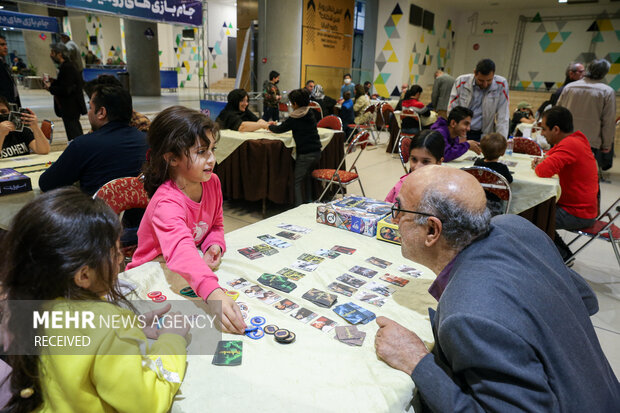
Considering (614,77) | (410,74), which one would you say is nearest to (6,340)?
(410,74)

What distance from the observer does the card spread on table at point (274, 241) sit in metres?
1.68

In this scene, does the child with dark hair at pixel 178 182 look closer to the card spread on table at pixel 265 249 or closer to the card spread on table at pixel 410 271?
the card spread on table at pixel 265 249

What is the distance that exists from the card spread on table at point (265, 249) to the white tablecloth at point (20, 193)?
33.1 inches

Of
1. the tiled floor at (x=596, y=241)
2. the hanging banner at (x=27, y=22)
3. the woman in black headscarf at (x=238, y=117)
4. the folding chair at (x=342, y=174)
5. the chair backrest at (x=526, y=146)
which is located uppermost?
the hanging banner at (x=27, y=22)

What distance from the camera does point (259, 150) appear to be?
418 cm

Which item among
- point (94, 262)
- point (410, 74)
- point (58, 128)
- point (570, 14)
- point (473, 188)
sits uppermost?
point (570, 14)

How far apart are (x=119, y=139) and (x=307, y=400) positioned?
2075 millimetres

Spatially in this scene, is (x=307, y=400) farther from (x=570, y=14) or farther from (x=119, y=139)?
(x=570, y=14)

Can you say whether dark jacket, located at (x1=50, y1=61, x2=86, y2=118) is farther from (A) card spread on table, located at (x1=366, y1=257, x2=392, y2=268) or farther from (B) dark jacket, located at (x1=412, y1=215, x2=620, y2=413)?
(B) dark jacket, located at (x1=412, y1=215, x2=620, y2=413)

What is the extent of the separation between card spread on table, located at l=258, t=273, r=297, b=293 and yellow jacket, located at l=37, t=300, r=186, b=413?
0.57 metres

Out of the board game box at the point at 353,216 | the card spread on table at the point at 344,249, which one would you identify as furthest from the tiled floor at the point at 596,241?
the card spread on table at the point at 344,249

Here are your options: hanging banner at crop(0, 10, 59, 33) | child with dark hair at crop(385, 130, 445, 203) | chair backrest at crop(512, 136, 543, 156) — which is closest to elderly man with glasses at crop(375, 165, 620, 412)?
child with dark hair at crop(385, 130, 445, 203)

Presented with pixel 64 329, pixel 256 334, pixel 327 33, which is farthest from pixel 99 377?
pixel 327 33

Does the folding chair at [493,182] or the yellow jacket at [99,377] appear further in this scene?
the folding chair at [493,182]
